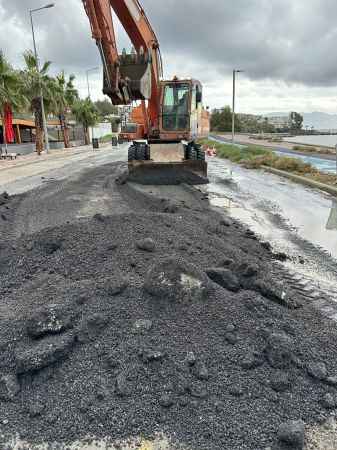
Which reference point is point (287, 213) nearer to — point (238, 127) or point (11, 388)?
point (11, 388)

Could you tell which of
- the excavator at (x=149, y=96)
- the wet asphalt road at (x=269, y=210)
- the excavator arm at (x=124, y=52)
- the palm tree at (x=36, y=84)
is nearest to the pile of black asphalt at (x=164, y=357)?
the wet asphalt road at (x=269, y=210)

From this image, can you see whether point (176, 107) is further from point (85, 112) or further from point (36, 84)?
point (85, 112)

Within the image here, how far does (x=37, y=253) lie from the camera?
16.4 feet

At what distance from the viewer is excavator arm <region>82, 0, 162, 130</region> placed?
30.1ft

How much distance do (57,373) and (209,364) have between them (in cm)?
115

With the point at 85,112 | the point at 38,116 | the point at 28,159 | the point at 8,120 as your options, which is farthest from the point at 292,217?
the point at 85,112

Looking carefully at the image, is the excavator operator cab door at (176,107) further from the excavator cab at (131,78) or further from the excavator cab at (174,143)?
the excavator cab at (131,78)

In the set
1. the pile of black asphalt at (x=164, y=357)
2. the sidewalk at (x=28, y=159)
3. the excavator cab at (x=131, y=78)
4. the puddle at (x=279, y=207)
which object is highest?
the excavator cab at (x=131, y=78)

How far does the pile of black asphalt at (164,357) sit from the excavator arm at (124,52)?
22.4 feet

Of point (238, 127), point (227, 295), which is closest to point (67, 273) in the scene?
point (227, 295)

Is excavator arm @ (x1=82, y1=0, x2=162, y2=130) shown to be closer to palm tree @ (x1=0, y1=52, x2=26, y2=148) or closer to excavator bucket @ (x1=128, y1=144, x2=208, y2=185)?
excavator bucket @ (x1=128, y1=144, x2=208, y2=185)

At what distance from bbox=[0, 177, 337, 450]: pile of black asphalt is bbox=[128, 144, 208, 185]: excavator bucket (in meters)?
8.42

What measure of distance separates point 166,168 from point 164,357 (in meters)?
10.2

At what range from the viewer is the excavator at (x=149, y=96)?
9656 millimetres
